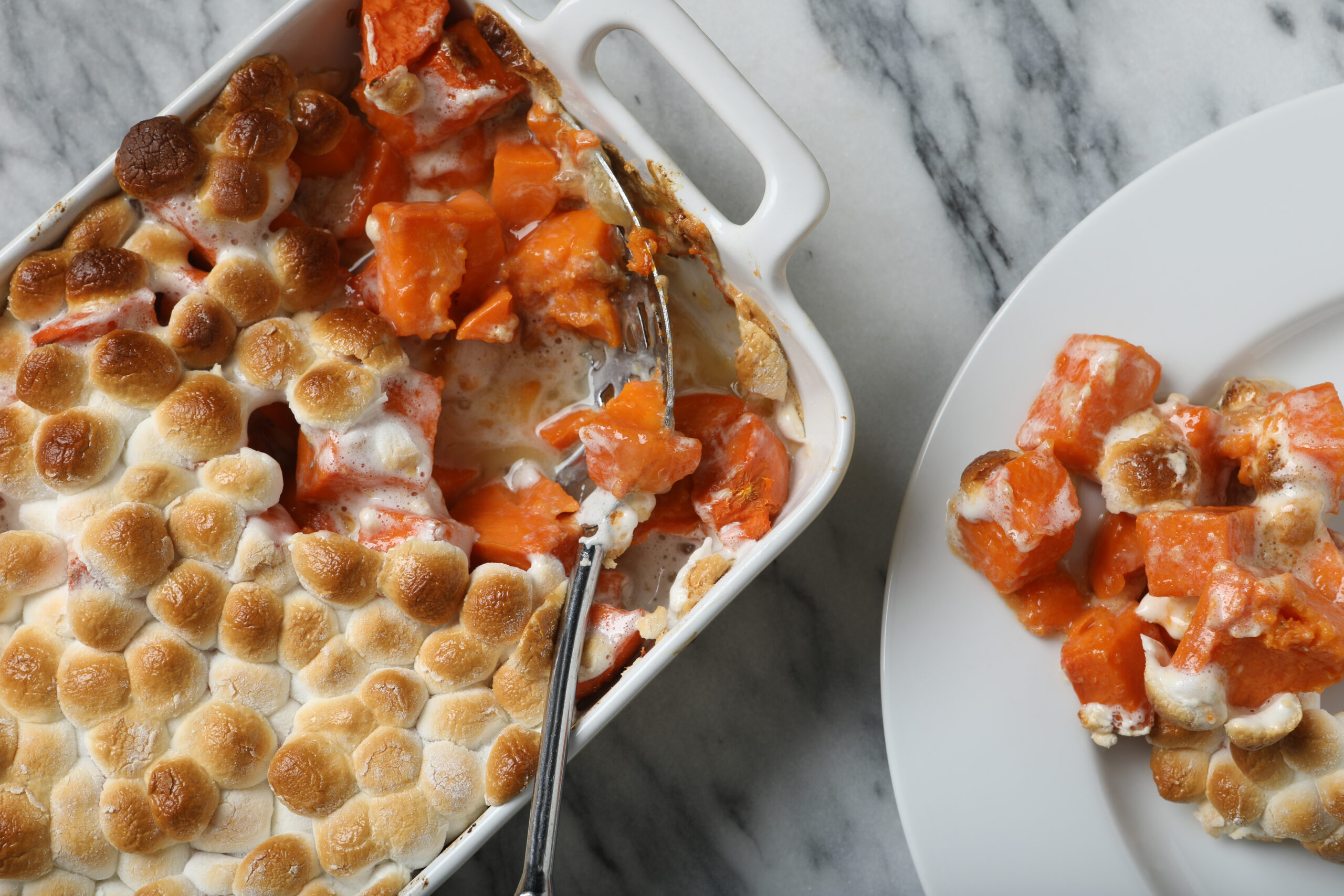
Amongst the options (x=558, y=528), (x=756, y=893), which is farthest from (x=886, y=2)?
(x=756, y=893)

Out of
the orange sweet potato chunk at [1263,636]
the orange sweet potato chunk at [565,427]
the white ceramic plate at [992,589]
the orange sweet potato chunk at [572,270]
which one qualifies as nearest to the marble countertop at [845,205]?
the white ceramic plate at [992,589]

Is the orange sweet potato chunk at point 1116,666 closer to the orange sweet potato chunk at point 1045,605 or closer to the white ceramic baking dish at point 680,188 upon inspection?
the orange sweet potato chunk at point 1045,605

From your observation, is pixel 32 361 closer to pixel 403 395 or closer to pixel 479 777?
pixel 403 395

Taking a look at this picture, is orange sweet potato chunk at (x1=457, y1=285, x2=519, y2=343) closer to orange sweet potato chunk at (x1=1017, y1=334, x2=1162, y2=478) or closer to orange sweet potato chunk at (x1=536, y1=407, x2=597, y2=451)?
orange sweet potato chunk at (x1=536, y1=407, x2=597, y2=451)

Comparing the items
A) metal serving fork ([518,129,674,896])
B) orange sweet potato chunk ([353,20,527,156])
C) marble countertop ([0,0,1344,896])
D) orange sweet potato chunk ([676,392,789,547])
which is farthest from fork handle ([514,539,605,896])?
orange sweet potato chunk ([353,20,527,156])

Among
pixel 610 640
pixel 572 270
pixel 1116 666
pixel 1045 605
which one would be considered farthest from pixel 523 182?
pixel 1116 666
